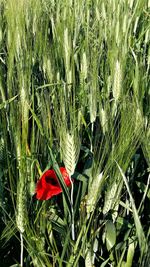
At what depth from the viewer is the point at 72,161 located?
618mm

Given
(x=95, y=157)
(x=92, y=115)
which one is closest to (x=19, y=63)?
(x=92, y=115)

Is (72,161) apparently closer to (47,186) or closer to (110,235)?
(47,186)

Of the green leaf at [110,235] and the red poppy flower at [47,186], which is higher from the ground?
the red poppy flower at [47,186]

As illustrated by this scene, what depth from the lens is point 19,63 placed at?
33.9 inches

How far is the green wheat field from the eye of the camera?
64 centimetres

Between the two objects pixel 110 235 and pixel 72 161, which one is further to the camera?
pixel 110 235

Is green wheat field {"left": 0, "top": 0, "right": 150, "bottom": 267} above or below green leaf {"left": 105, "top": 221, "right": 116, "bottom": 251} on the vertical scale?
above

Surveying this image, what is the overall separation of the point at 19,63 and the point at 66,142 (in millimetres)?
284

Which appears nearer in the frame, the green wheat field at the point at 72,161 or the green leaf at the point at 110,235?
the green wheat field at the point at 72,161

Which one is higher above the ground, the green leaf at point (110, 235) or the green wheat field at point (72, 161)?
the green wheat field at point (72, 161)

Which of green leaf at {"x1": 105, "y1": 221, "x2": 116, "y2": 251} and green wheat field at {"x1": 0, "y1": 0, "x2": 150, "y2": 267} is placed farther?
green leaf at {"x1": 105, "y1": 221, "x2": 116, "y2": 251}

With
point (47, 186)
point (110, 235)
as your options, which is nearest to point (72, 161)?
point (47, 186)

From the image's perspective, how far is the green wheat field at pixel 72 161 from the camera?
635mm

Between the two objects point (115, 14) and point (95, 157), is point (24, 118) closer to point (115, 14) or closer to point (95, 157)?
point (95, 157)
